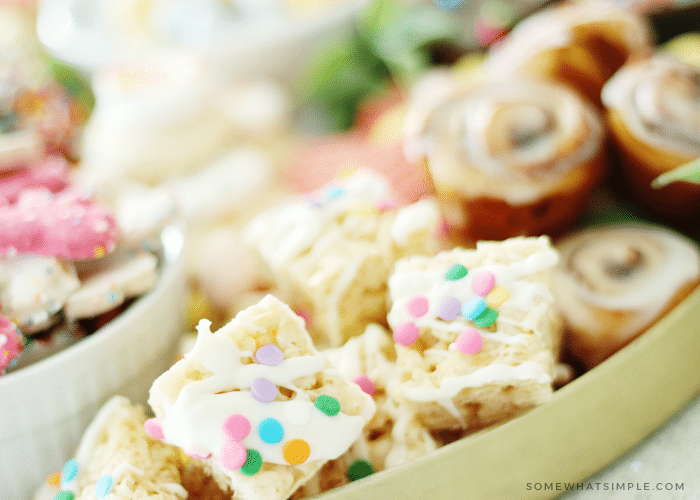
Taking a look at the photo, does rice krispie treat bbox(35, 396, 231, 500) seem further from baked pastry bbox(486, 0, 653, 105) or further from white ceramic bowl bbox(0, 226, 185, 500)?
baked pastry bbox(486, 0, 653, 105)

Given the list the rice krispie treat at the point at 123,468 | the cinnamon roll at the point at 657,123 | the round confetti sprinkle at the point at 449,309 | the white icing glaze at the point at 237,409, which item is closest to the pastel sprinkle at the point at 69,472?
the rice krispie treat at the point at 123,468

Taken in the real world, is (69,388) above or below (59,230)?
below

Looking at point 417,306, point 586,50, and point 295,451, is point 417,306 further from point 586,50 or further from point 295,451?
point 586,50

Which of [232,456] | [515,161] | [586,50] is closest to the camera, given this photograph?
[232,456]

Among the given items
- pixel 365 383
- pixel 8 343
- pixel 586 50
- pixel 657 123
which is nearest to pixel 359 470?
pixel 365 383

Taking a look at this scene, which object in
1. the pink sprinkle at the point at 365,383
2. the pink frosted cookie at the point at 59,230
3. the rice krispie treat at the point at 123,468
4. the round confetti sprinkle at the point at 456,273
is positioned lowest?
the pink sprinkle at the point at 365,383

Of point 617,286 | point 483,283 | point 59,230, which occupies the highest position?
point 59,230

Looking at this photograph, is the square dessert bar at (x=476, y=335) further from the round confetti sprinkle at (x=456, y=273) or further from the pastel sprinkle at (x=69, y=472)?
the pastel sprinkle at (x=69, y=472)
